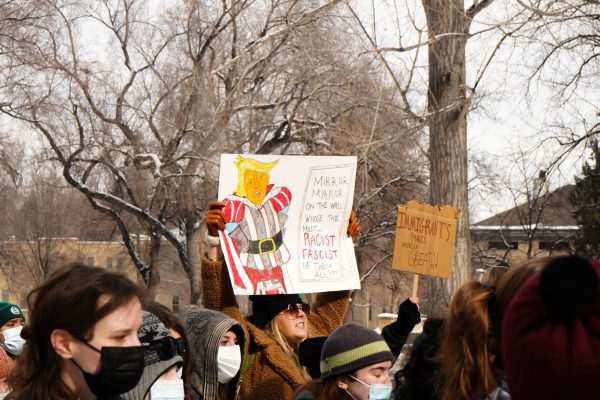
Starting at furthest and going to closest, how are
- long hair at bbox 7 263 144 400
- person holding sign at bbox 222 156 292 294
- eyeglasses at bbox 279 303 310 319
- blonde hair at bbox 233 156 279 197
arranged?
blonde hair at bbox 233 156 279 197 < person holding sign at bbox 222 156 292 294 < eyeglasses at bbox 279 303 310 319 < long hair at bbox 7 263 144 400

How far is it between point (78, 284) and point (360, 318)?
45272mm

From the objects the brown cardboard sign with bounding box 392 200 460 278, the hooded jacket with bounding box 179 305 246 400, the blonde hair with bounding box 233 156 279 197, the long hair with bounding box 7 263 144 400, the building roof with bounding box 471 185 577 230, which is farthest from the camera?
the building roof with bounding box 471 185 577 230

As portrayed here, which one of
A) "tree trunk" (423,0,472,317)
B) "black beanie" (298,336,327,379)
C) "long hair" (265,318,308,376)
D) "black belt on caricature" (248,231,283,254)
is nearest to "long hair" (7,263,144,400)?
"black beanie" (298,336,327,379)

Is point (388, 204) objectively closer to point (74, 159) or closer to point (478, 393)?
point (74, 159)

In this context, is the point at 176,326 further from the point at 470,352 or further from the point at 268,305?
the point at 268,305

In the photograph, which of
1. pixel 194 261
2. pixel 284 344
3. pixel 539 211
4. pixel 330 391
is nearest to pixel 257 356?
pixel 284 344

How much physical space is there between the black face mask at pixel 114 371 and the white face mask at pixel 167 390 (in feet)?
2.50

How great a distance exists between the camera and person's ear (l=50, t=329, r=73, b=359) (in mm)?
3006

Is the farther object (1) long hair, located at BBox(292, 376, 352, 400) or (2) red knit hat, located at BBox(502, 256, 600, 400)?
(1) long hair, located at BBox(292, 376, 352, 400)

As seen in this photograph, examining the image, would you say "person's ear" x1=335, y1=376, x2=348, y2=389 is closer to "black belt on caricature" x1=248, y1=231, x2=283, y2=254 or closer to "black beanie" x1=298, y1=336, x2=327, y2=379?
"black beanie" x1=298, y1=336, x2=327, y2=379

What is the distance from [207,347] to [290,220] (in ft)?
6.12

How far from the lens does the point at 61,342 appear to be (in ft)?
9.88

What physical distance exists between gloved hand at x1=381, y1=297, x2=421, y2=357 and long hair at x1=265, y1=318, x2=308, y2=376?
1.83ft

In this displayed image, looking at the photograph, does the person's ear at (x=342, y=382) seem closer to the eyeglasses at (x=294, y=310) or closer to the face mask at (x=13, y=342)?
the eyeglasses at (x=294, y=310)
